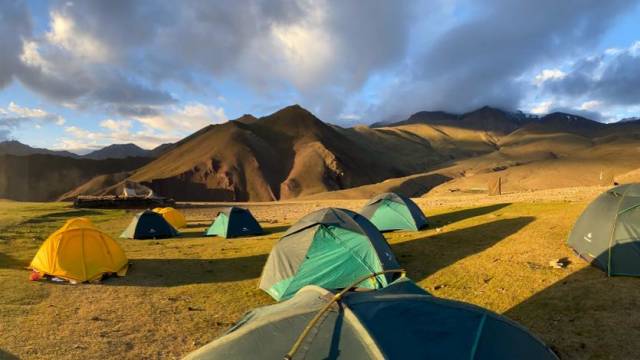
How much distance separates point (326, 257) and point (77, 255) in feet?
25.2

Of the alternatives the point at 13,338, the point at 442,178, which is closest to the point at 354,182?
the point at 442,178

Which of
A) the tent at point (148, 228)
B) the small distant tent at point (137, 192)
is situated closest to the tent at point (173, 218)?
the tent at point (148, 228)

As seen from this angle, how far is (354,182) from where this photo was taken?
10069 centimetres

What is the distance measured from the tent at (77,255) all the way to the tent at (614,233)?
13.6 meters

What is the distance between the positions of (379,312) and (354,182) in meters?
96.0

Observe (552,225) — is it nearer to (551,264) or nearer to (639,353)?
(551,264)

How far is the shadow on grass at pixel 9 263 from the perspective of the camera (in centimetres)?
1521

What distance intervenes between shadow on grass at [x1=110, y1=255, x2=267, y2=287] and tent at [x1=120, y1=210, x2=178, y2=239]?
681 centimetres

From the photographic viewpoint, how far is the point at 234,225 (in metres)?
23.2

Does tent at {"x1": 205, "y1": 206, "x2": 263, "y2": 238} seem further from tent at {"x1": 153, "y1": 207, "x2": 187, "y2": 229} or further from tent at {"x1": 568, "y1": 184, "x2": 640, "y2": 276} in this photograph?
tent at {"x1": 568, "y1": 184, "x2": 640, "y2": 276}

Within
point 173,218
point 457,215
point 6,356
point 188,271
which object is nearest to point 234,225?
point 173,218

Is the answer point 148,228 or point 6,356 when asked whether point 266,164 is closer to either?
point 148,228

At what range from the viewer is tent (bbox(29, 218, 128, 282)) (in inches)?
516

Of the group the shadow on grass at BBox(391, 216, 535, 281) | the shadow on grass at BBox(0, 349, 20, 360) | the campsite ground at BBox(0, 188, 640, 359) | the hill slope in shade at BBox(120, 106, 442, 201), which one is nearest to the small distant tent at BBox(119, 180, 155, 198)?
the hill slope in shade at BBox(120, 106, 442, 201)
